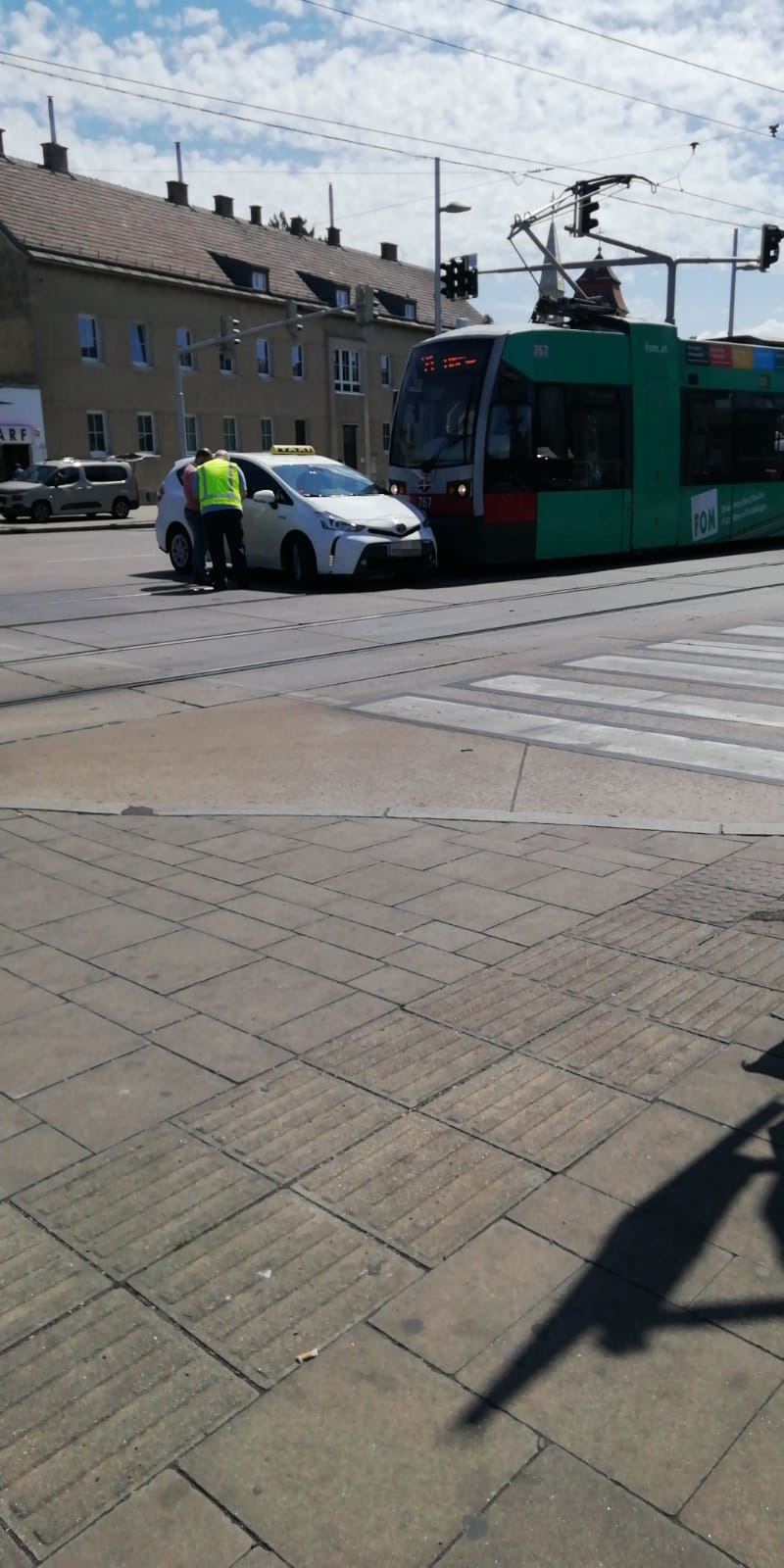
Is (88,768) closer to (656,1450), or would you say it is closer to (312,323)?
(656,1450)

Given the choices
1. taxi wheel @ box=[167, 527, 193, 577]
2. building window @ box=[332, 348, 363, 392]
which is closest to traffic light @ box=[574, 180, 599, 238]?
taxi wheel @ box=[167, 527, 193, 577]

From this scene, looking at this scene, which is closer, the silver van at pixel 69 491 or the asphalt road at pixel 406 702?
the asphalt road at pixel 406 702

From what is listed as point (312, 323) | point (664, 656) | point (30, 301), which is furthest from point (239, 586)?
point (312, 323)

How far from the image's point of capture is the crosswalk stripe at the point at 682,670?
9.76m

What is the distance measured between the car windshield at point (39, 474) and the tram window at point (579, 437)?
82.2ft

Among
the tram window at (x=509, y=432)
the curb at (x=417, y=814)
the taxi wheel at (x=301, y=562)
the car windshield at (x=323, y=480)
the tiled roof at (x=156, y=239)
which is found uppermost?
the tiled roof at (x=156, y=239)

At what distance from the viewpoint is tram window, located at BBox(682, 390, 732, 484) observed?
67.3 feet

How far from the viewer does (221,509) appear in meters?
15.9

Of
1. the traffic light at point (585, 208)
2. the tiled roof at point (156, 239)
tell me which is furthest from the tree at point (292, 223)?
the traffic light at point (585, 208)

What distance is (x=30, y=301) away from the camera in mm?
46281

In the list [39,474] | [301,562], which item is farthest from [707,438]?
[39,474]

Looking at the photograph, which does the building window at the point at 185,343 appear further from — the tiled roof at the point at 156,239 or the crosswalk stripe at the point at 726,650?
the crosswalk stripe at the point at 726,650

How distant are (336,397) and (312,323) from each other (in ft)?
12.0

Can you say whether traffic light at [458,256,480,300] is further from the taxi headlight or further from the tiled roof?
the tiled roof
